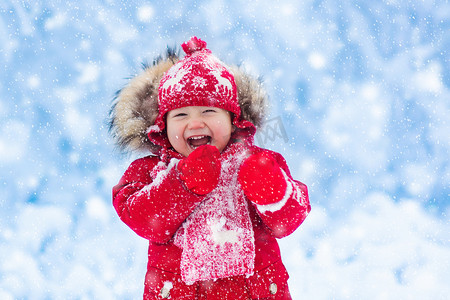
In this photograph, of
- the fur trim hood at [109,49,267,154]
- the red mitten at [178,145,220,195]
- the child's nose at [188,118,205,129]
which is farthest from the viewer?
the fur trim hood at [109,49,267,154]

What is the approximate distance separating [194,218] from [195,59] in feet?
1.67

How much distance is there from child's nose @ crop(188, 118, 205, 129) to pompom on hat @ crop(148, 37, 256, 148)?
5 centimetres

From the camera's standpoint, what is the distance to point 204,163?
116cm

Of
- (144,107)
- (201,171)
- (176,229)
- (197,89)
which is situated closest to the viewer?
(201,171)

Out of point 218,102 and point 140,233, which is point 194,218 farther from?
point 218,102

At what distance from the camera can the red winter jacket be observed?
1.20m

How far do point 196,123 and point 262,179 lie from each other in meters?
0.31

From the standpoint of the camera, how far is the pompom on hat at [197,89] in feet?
4.57

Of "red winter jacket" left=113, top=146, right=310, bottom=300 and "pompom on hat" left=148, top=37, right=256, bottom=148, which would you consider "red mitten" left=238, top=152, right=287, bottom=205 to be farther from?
"pompom on hat" left=148, top=37, right=256, bottom=148

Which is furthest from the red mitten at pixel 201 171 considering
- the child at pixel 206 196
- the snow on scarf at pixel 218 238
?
the snow on scarf at pixel 218 238

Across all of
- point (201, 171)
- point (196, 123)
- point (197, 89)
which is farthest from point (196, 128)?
point (201, 171)

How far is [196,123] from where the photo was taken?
1366 mm

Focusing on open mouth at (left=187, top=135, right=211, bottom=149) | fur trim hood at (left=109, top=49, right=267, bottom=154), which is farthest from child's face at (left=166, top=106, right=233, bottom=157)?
fur trim hood at (left=109, top=49, right=267, bottom=154)

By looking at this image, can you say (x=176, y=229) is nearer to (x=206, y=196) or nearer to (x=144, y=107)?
(x=206, y=196)
